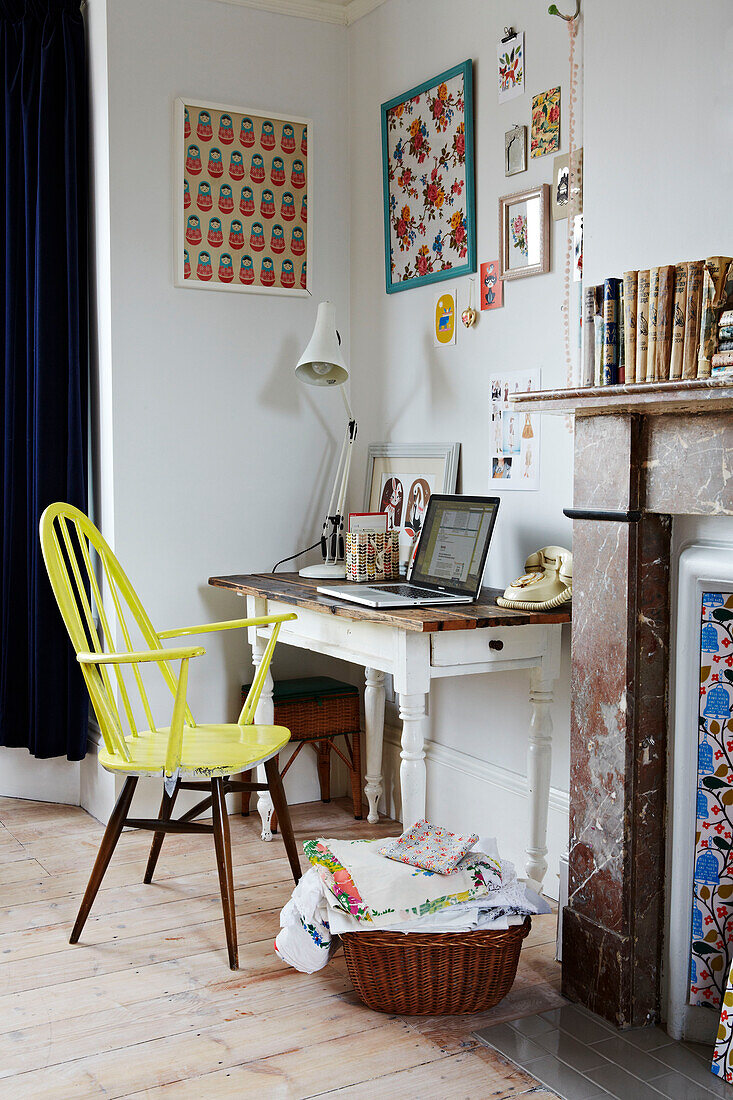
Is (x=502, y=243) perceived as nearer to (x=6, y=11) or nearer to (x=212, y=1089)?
(x=6, y=11)

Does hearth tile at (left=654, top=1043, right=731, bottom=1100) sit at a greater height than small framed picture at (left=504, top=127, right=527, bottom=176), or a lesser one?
lesser

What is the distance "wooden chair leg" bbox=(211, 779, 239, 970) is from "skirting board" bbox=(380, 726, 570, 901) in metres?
0.84

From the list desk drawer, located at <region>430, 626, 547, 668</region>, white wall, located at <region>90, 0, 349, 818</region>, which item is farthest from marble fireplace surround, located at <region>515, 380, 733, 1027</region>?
white wall, located at <region>90, 0, 349, 818</region>

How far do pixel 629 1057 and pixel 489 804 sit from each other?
3.41ft

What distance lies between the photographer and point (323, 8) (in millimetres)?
3578

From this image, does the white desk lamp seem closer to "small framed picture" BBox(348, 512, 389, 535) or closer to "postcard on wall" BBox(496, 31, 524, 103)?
"small framed picture" BBox(348, 512, 389, 535)

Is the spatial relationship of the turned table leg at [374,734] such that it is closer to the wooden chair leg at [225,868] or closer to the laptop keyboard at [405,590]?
the laptop keyboard at [405,590]

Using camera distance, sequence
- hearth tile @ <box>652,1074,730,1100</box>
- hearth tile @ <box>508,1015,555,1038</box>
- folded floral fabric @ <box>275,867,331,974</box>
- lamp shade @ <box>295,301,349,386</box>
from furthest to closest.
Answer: lamp shade @ <box>295,301,349,386</box> < folded floral fabric @ <box>275,867,331,974</box> < hearth tile @ <box>508,1015,555,1038</box> < hearth tile @ <box>652,1074,730,1100</box>

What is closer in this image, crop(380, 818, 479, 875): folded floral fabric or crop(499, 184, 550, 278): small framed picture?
crop(380, 818, 479, 875): folded floral fabric

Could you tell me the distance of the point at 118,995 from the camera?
90.4 inches

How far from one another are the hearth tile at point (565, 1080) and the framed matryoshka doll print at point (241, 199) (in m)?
2.45

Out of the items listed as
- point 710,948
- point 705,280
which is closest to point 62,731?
point 710,948

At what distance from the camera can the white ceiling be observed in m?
3.47

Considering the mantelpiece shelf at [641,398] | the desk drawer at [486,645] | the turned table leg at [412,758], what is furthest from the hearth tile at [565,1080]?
the mantelpiece shelf at [641,398]
